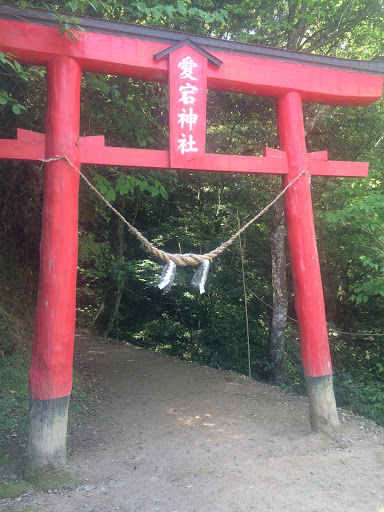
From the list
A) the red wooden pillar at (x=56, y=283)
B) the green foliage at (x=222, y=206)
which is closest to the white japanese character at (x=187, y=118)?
the red wooden pillar at (x=56, y=283)

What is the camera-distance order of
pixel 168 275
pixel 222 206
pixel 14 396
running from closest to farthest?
1. pixel 168 275
2. pixel 14 396
3. pixel 222 206

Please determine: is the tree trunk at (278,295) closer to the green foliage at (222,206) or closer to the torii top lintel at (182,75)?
the green foliage at (222,206)

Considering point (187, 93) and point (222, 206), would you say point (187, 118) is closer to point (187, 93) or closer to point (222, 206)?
point (187, 93)

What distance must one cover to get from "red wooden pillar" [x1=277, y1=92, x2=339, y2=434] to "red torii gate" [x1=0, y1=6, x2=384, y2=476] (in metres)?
0.01

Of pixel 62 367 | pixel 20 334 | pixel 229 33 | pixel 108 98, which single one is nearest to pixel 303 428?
pixel 62 367

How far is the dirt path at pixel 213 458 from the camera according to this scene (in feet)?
10.6

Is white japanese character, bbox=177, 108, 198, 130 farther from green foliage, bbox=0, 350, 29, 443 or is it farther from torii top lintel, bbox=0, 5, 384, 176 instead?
green foliage, bbox=0, 350, 29, 443

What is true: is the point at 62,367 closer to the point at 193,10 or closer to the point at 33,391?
the point at 33,391

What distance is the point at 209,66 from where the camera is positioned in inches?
168

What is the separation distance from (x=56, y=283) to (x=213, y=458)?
2.14m

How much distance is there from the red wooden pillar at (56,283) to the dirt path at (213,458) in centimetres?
44

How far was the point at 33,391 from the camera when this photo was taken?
3598 millimetres

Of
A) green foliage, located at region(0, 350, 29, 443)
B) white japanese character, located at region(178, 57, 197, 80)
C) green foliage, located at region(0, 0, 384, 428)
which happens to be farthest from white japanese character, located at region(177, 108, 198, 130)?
green foliage, located at region(0, 350, 29, 443)

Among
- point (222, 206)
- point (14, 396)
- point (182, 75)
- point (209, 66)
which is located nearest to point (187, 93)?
point (182, 75)
